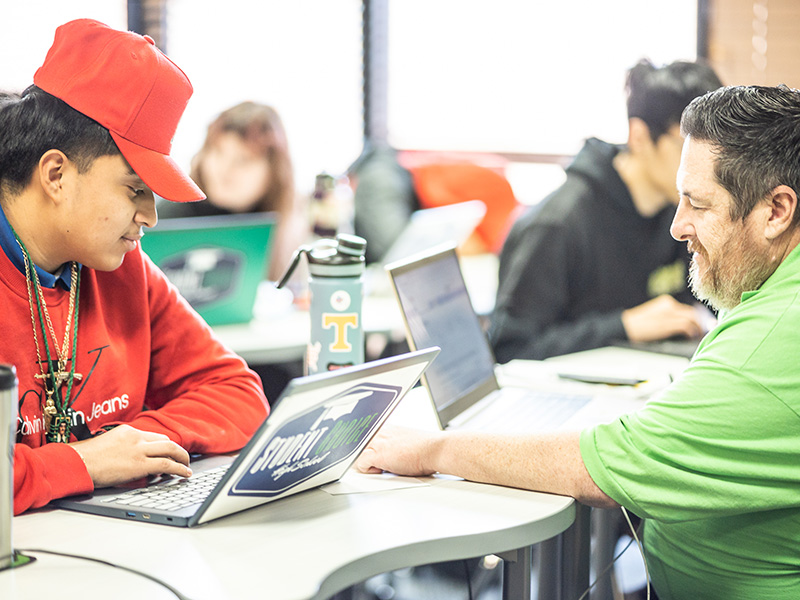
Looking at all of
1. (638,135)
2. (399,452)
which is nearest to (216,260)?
(638,135)

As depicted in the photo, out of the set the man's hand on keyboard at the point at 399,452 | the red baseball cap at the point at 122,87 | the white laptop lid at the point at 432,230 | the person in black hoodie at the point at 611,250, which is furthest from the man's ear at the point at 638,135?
the red baseball cap at the point at 122,87

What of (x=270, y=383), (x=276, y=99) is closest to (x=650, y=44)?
(x=276, y=99)

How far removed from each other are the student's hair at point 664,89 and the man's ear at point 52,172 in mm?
1822

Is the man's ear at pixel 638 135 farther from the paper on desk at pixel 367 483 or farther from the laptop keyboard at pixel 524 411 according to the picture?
the paper on desk at pixel 367 483

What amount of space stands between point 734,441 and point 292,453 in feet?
1.82

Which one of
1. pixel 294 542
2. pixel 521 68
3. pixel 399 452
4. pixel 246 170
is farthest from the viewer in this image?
pixel 521 68

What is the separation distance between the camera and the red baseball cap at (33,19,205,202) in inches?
48.6

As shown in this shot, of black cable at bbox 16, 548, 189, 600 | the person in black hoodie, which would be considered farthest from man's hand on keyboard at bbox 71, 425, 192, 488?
the person in black hoodie

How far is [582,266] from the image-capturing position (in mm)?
2576

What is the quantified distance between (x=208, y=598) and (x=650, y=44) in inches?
164

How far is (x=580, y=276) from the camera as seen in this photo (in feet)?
8.46

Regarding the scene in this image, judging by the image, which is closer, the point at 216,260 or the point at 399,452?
the point at 399,452

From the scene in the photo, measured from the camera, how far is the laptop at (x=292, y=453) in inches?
40.4

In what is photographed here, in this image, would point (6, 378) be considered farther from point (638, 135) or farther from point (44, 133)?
point (638, 135)
